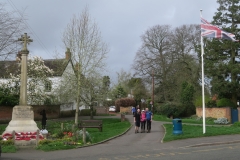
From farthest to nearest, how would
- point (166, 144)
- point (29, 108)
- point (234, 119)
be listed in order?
point (234, 119) < point (29, 108) < point (166, 144)

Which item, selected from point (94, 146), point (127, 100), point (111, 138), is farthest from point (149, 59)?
point (94, 146)

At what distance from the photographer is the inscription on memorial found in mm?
18564

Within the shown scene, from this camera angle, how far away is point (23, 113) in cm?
1867

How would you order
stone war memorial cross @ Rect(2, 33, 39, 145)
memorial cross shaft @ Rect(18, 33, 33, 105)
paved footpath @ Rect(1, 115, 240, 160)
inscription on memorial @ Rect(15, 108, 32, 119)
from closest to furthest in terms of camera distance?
paved footpath @ Rect(1, 115, 240, 160) < stone war memorial cross @ Rect(2, 33, 39, 145) < inscription on memorial @ Rect(15, 108, 32, 119) < memorial cross shaft @ Rect(18, 33, 33, 105)

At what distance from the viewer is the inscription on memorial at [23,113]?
18.6m

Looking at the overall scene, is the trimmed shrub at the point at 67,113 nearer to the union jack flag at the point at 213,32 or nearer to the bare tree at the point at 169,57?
the bare tree at the point at 169,57

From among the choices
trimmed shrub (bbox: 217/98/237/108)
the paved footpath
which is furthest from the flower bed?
trimmed shrub (bbox: 217/98/237/108)

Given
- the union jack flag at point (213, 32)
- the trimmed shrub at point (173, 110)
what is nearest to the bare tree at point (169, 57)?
the trimmed shrub at point (173, 110)

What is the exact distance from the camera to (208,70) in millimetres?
38031

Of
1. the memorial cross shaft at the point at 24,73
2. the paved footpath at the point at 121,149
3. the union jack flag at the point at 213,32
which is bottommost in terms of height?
the paved footpath at the point at 121,149

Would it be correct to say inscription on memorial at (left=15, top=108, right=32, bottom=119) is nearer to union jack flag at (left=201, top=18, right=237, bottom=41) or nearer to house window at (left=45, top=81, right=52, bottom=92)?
union jack flag at (left=201, top=18, right=237, bottom=41)

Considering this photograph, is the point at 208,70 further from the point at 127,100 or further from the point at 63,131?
the point at 127,100

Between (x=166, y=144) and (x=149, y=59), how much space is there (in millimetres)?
36749

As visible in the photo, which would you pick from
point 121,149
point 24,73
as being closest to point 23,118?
point 24,73
